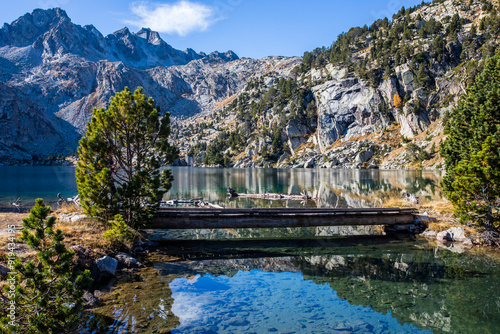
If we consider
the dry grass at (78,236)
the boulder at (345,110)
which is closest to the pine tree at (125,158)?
the dry grass at (78,236)

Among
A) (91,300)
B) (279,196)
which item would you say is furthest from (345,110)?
(91,300)

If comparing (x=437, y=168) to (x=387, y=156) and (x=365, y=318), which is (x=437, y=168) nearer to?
(x=387, y=156)

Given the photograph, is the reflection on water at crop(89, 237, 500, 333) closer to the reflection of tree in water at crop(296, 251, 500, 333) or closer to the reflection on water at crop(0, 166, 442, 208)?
the reflection of tree in water at crop(296, 251, 500, 333)

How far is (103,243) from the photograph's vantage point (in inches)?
541

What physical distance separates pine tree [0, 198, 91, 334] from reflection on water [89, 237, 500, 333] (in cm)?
228

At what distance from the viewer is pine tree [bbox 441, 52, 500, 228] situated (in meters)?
16.1

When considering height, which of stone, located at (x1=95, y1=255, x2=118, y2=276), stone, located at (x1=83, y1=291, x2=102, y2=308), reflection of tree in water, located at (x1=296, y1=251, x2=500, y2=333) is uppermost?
stone, located at (x1=95, y1=255, x2=118, y2=276)

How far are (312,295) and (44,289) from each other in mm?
9035

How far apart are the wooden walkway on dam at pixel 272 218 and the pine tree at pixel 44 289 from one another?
1273cm

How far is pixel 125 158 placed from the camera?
1752 centimetres

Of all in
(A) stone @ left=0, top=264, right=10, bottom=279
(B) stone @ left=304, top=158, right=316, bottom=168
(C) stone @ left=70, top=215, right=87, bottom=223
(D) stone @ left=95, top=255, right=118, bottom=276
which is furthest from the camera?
(B) stone @ left=304, top=158, right=316, bottom=168

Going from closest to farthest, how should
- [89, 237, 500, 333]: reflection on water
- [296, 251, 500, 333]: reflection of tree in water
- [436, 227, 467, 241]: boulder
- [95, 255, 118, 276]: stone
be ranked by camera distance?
[89, 237, 500, 333]: reflection on water → [296, 251, 500, 333]: reflection of tree in water → [95, 255, 118, 276]: stone → [436, 227, 467, 241]: boulder

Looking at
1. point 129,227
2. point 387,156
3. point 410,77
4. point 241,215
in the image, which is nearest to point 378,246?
point 241,215

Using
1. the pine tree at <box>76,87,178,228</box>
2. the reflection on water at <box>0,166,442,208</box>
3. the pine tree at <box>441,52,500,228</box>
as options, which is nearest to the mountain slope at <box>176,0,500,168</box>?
the reflection on water at <box>0,166,442,208</box>
